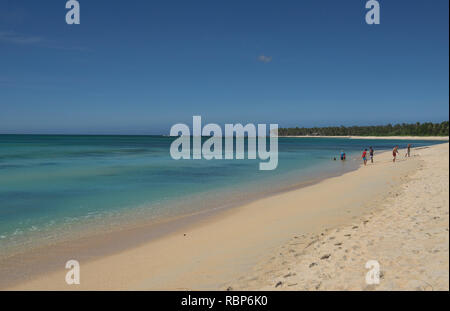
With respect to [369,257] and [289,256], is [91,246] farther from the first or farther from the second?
[369,257]

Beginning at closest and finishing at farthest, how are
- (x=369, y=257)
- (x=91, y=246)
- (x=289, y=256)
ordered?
(x=369, y=257) → (x=289, y=256) → (x=91, y=246)

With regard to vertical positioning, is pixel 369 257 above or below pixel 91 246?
above

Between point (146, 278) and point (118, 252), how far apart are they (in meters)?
2.33

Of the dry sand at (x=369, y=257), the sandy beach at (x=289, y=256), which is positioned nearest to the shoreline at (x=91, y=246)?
the sandy beach at (x=289, y=256)

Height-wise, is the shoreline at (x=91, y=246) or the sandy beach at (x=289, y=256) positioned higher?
the sandy beach at (x=289, y=256)

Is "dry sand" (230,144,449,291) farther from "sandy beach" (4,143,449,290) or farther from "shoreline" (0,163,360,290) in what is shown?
"shoreline" (0,163,360,290)

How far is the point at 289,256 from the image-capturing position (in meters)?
7.12

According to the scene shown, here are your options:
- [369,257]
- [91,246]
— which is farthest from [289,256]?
[91,246]

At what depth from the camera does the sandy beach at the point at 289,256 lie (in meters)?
5.15

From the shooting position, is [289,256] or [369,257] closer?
[369,257]

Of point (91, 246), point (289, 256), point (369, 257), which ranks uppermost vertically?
point (369, 257)

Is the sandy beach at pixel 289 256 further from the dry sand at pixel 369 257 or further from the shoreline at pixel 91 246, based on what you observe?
the shoreline at pixel 91 246
